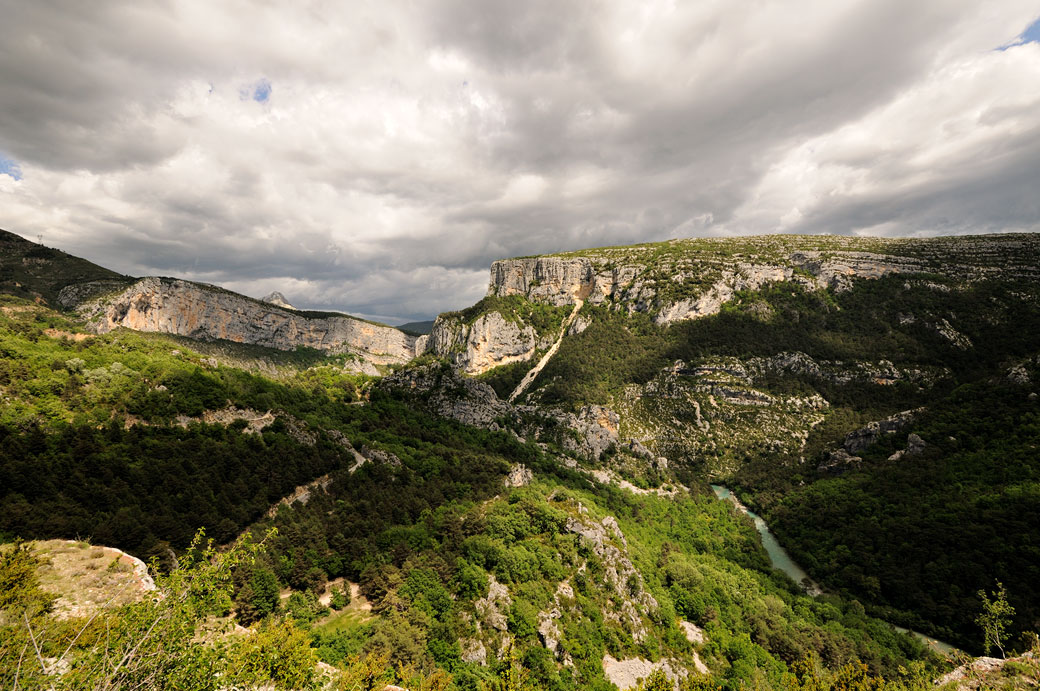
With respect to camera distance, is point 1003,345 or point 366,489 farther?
→ point 1003,345

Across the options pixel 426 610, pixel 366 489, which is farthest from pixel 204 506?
pixel 426 610

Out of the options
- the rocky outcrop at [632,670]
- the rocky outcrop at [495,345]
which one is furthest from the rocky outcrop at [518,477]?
the rocky outcrop at [495,345]

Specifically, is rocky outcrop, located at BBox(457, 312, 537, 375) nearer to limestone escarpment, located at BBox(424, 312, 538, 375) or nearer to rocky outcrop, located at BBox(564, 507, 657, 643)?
limestone escarpment, located at BBox(424, 312, 538, 375)

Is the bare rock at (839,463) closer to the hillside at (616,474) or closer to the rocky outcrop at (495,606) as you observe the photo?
the hillside at (616,474)

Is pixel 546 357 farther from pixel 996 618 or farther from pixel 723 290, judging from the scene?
pixel 996 618

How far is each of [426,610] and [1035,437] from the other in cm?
10950

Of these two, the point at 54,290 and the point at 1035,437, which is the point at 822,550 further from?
the point at 54,290

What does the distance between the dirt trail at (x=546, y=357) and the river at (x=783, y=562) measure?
239 ft

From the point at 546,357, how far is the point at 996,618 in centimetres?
13099

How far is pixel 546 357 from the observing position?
162 m

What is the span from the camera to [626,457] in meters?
105

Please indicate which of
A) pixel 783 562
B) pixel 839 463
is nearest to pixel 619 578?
pixel 783 562

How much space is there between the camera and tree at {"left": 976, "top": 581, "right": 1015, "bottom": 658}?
35.3m

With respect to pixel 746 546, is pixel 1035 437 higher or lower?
higher
